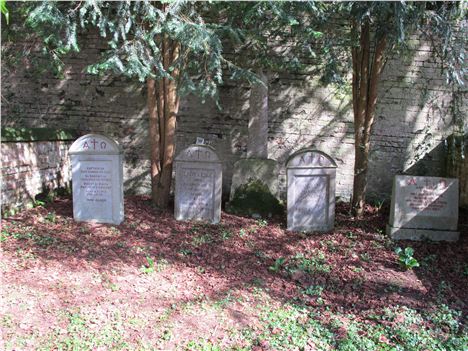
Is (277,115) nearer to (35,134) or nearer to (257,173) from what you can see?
(257,173)

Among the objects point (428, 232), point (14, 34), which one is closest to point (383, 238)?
point (428, 232)

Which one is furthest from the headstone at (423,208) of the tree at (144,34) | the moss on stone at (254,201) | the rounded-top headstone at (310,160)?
the tree at (144,34)

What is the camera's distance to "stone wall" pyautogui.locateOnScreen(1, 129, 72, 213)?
19.8 ft

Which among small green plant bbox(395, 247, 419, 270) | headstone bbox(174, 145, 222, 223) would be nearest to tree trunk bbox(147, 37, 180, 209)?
headstone bbox(174, 145, 222, 223)

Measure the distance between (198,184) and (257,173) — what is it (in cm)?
109

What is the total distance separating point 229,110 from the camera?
7.93m

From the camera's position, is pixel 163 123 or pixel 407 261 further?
pixel 163 123

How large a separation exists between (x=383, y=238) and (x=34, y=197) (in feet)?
18.3

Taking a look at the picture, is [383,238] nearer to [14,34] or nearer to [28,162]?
[28,162]

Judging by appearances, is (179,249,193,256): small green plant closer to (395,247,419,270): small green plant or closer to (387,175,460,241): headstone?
(395,247,419,270): small green plant

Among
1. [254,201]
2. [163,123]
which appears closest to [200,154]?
[163,123]

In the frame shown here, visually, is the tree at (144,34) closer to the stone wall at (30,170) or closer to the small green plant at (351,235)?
the stone wall at (30,170)

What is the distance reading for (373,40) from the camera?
21.8 feet

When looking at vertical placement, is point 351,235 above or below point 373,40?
below
